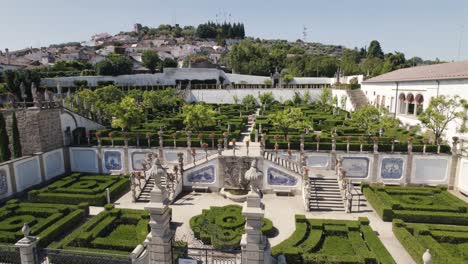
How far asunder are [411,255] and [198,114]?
68.0 feet

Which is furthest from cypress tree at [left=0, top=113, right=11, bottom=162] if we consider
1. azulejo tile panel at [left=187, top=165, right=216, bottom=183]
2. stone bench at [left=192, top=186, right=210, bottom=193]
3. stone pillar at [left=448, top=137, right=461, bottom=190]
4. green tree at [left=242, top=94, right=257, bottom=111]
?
green tree at [left=242, top=94, right=257, bottom=111]

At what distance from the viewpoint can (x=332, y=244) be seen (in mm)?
14648

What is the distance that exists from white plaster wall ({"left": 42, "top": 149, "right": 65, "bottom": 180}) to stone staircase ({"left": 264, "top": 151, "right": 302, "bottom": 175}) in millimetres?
16950

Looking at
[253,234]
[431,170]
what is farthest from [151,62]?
[253,234]

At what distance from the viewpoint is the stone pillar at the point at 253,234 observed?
9.63 m

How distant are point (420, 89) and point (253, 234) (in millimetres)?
30224

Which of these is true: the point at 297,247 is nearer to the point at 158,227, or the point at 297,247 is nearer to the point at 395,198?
A: the point at 158,227

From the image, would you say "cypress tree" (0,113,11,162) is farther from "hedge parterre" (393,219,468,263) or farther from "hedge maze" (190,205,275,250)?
"hedge parterre" (393,219,468,263)

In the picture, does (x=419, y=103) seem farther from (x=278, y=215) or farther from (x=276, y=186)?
(x=278, y=215)

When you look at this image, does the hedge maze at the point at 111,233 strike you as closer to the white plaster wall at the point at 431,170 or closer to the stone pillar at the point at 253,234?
the stone pillar at the point at 253,234

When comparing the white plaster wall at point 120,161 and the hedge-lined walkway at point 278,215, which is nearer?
the hedge-lined walkway at point 278,215

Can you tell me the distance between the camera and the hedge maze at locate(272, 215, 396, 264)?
12969 mm

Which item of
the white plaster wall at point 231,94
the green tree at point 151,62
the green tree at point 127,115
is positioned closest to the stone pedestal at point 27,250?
the green tree at point 127,115

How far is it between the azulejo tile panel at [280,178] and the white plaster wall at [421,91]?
14640 mm
